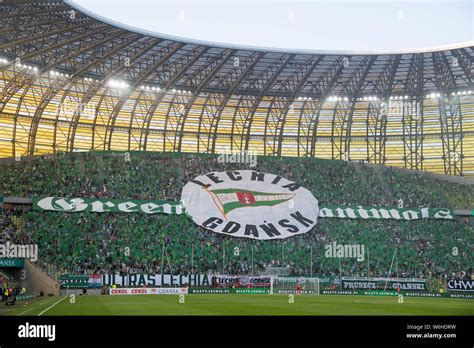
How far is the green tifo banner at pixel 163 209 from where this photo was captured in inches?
2336

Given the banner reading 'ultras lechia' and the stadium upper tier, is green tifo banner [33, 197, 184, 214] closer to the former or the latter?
the banner reading 'ultras lechia'

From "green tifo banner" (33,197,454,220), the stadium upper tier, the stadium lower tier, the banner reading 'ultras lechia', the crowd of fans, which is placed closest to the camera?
the stadium lower tier

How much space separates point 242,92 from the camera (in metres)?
73.2

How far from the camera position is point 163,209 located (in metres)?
63.5

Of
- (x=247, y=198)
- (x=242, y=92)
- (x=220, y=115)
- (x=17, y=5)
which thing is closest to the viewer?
(x=17, y=5)

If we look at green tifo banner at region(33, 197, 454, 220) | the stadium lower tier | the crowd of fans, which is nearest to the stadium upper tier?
the crowd of fans

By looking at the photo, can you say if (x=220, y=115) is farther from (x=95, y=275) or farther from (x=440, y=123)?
(x=95, y=275)

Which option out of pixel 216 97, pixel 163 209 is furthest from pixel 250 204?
pixel 216 97

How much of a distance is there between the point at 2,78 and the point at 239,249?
28854 mm

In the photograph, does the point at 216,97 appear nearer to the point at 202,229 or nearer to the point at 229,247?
the point at 202,229

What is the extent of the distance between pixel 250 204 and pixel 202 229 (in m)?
6.86

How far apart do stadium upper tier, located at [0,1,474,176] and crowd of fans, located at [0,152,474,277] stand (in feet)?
22.4

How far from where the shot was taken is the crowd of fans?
5603 cm
